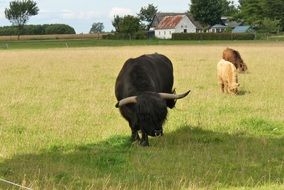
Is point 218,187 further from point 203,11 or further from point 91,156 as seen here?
point 203,11

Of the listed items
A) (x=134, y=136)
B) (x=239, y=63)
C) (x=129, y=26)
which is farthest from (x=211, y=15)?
(x=134, y=136)

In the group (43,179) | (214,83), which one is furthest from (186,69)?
(43,179)

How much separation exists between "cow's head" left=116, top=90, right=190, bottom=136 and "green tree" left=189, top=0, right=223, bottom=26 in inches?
4894

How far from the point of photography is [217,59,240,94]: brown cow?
18188 mm

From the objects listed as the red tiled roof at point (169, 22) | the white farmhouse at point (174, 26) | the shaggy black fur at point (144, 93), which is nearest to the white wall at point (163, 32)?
the white farmhouse at point (174, 26)

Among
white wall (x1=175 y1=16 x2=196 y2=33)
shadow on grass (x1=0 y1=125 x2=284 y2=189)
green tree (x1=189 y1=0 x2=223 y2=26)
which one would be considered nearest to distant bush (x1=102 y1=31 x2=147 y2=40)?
green tree (x1=189 y1=0 x2=223 y2=26)

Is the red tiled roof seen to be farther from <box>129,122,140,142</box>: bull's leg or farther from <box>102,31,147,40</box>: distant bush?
<box>129,122,140,142</box>: bull's leg

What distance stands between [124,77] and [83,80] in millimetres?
12484

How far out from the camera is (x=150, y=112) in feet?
32.5

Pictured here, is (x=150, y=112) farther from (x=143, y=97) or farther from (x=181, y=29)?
(x=181, y=29)

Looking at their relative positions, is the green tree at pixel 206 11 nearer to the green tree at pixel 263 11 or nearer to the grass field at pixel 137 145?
the green tree at pixel 263 11

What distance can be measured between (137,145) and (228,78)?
8.34 meters

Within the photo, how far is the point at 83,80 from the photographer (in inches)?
938

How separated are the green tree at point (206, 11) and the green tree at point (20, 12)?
41.6 meters
